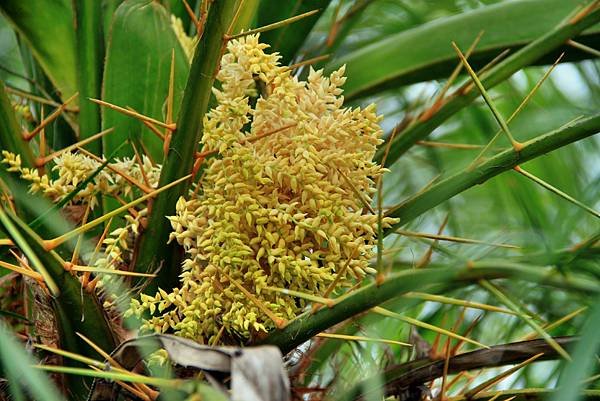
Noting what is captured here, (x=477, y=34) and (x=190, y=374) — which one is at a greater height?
(x=477, y=34)

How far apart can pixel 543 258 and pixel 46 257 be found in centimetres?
46

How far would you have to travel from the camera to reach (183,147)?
0.97 m

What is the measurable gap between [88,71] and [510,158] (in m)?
0.67

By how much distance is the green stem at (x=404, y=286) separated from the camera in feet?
2.12

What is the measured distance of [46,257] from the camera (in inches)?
33.1

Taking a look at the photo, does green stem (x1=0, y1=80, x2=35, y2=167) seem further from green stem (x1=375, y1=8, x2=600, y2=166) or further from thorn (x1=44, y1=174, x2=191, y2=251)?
green stem (x1=375, y1=8, x2=600, y2=166)

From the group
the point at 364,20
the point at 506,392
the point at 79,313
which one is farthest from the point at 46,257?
the point at 364,20

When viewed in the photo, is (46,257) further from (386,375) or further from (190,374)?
(386,375)

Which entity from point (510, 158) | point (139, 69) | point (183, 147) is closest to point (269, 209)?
point (183, 147)

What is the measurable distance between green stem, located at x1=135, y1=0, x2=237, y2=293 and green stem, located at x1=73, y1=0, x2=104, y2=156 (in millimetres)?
328

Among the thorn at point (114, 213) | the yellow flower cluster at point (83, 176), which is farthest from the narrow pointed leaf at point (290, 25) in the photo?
the thorn at point (114, 213)

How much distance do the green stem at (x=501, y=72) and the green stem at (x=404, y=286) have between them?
15.6 inches

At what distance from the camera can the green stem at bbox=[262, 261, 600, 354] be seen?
2.12 feet

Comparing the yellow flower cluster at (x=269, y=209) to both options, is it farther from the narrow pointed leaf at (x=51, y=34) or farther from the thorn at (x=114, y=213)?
the narrow pointed leaf at (x=51, y=34)
